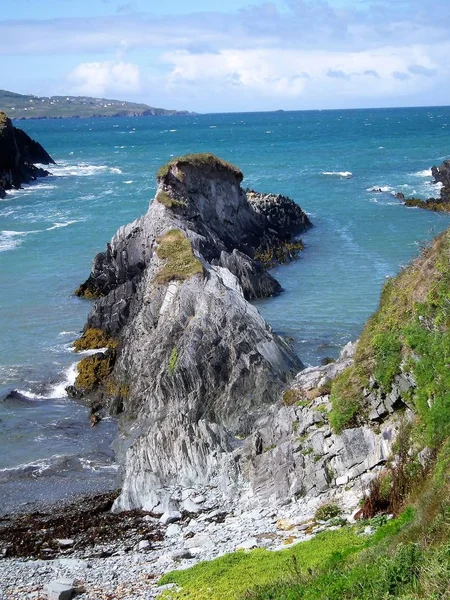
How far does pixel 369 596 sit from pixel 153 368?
839 inches

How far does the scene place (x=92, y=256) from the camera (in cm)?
6150

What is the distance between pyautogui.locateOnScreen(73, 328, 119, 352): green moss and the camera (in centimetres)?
4028

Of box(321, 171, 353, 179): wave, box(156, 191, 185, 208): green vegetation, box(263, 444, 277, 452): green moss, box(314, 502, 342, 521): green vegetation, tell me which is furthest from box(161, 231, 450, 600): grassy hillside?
box(321, 171, 353, 179): wave

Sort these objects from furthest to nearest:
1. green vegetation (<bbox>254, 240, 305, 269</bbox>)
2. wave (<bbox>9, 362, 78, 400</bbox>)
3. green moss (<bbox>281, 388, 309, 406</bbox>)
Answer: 1. green vegetation (<bbox>254, 240, 305, 269</bbox>)
2. wave (<bbox>9, 362, 78, 400</bbox>)
3. green moss (<bbox>281, 388, 309, 406</bbox>)

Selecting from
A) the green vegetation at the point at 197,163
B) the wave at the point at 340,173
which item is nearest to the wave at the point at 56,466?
the green vegetation at the point at 197,163

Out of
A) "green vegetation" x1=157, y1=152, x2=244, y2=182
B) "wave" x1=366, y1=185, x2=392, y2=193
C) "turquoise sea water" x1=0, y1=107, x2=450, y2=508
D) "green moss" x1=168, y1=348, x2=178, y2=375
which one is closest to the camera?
"turquoise sea water" x1=0, y1=107, x2=450, y2=508

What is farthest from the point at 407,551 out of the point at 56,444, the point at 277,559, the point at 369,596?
the point at 56,444

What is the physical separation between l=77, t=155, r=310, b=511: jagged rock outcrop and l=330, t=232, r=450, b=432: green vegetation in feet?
15.7

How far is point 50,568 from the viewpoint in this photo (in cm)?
2070

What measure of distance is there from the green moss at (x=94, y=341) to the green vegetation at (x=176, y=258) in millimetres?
4666

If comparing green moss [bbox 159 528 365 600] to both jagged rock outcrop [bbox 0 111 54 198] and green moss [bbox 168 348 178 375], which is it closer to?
green moss [bbox 168 348 178 375]

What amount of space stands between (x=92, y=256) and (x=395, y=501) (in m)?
45.9

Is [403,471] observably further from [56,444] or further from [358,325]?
[358,325]

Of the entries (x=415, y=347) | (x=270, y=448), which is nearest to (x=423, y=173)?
(x=270, y=448)
